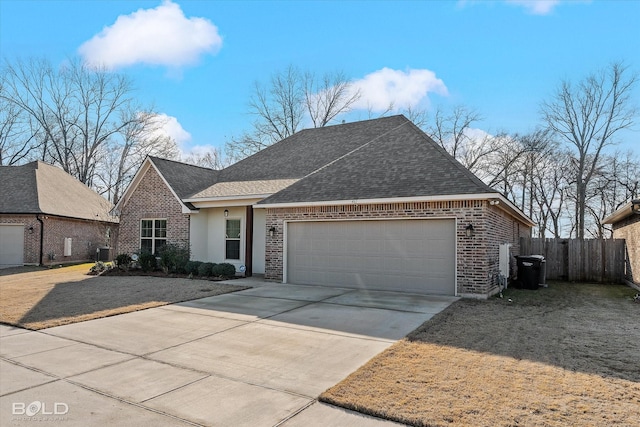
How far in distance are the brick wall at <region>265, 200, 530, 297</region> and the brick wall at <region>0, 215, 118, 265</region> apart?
51.4 ft

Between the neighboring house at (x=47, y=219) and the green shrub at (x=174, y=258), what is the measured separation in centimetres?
938

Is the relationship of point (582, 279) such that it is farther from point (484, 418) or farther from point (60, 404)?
point (60, 404)

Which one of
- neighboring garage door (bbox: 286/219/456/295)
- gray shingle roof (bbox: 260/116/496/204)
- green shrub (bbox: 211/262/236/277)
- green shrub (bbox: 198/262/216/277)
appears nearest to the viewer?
neighboring garage door (bbox: 286/219/456/295)

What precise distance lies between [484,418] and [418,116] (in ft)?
98.3

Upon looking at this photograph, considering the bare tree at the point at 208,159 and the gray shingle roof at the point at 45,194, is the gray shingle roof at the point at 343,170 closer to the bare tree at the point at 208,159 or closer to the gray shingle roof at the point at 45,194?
the gray shingle roof at the point at 45,194

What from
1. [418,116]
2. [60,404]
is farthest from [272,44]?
[418,116]

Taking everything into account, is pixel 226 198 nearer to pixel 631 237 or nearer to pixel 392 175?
pixel 392 175

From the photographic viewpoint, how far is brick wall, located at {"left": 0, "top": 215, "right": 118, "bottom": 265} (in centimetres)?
2038

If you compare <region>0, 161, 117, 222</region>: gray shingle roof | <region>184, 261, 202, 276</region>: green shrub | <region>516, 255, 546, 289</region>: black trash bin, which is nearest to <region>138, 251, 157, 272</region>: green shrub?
<region>184, 261, 202, 276</region>: green shrub

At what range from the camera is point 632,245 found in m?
13.5

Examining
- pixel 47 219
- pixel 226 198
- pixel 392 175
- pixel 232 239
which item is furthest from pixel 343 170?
pixel 47 219

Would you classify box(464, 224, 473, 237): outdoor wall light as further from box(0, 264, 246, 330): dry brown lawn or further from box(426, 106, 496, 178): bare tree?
box(426, 106, 496, 178): bare tree

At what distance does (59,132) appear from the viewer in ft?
114

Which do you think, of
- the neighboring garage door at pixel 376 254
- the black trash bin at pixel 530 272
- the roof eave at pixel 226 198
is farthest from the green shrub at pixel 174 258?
the black trash bin at pixel 530 272
